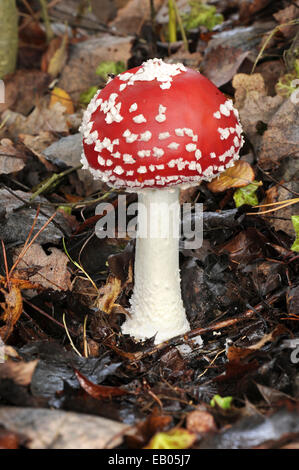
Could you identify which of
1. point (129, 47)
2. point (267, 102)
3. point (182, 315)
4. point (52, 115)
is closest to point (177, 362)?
point (182, 315)

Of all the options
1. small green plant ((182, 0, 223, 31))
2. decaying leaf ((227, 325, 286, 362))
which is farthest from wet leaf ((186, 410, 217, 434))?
small green plant ((182, 0, 223, 31))

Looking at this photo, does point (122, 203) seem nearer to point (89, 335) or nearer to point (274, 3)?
point (89, 335)

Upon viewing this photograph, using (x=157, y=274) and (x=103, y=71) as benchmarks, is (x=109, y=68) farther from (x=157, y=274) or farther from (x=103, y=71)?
(x=157, y=274)

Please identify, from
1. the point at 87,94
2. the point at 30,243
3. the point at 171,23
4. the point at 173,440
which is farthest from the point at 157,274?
the point at 171,23

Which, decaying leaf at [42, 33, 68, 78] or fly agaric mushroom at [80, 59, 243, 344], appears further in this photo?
decaying leaf at [42, 33, 68, 78]

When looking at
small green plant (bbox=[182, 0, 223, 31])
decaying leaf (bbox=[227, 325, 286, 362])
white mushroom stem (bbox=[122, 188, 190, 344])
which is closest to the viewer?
decaying leaf (bbox=[227, 325, 286, 362])

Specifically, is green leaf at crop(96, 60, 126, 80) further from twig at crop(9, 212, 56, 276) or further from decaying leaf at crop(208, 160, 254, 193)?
twig at crop(9, 212, 56, 276)

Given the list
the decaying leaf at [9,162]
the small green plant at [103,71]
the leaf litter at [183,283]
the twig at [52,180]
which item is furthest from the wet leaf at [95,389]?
the small green plant at [103,71]

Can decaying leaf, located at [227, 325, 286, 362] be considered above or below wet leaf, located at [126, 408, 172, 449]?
above

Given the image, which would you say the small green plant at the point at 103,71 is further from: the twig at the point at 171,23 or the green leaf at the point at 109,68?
the twig at the point at 171,23
